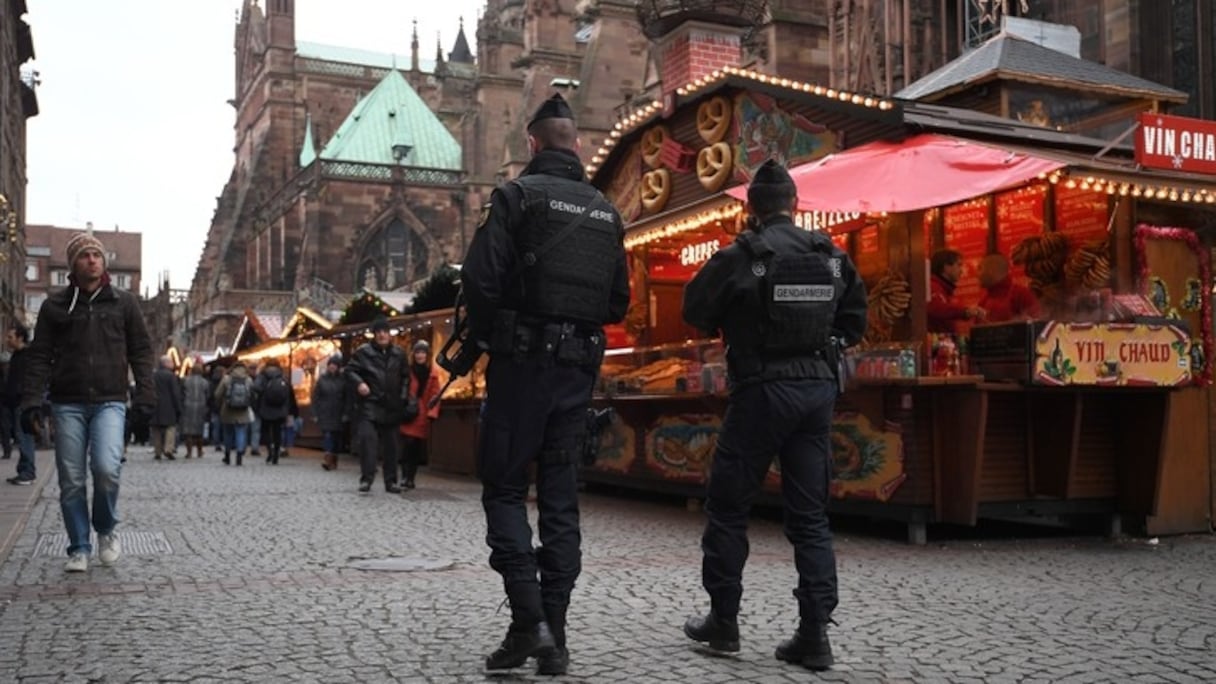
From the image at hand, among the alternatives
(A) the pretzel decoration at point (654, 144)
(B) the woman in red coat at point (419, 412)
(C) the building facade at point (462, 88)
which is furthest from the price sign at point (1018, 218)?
(B) the woman in red coat at point (419, 412)

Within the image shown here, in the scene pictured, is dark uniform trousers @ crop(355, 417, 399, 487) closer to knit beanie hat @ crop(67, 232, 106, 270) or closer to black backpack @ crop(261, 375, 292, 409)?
knit beanie hat @ crop(67, 232, 106, 270)

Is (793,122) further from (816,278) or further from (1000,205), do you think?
(816,278)

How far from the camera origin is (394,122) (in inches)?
2726

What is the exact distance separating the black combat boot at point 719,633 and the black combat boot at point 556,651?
64 centimetres

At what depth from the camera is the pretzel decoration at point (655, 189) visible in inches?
539

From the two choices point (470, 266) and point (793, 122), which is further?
point (793, 122)

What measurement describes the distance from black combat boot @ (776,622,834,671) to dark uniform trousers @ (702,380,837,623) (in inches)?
7.9

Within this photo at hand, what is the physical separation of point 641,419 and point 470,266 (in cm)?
846

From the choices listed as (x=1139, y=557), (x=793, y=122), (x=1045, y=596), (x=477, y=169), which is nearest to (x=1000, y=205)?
(x=793, y=122)

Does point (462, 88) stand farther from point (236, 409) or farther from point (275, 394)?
point (275, 394)

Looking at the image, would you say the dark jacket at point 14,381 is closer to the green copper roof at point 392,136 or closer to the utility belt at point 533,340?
the utility belt at point 533,340

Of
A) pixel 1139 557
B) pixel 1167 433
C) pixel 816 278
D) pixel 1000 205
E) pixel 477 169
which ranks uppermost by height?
pixel 477 169

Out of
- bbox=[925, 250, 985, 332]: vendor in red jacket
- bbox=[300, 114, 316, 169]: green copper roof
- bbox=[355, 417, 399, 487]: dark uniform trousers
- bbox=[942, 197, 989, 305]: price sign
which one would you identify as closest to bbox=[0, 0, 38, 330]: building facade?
bbox=[300, 114, 316, 169]: green copper roof

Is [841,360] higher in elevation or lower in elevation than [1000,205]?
lower
